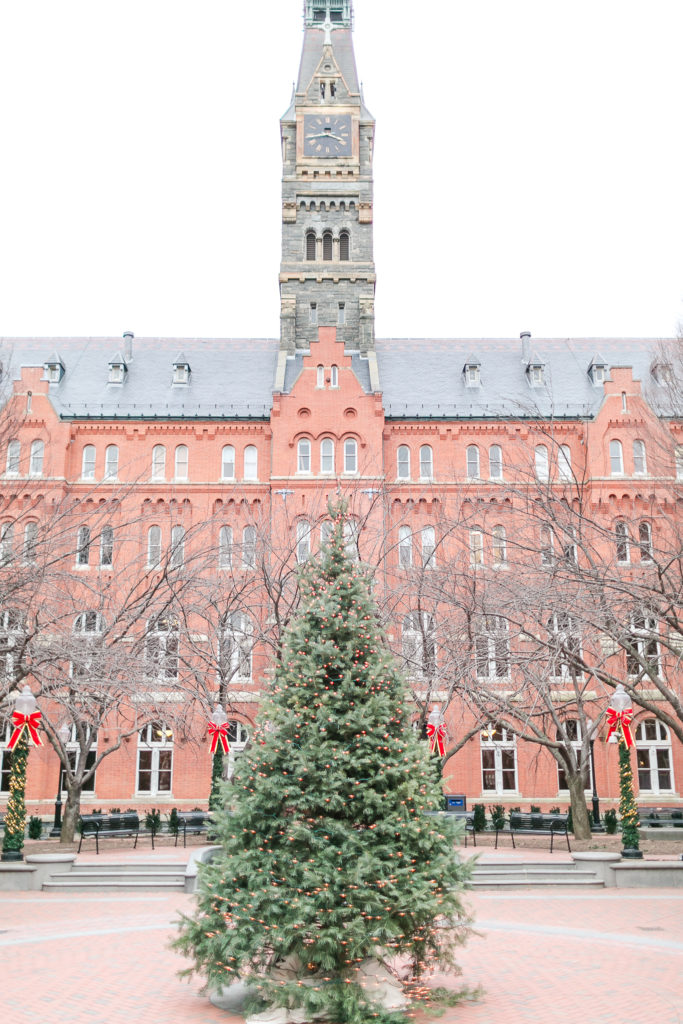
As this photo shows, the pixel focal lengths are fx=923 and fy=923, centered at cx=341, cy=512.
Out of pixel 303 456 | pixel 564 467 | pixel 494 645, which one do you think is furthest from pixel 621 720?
pixel 303 456

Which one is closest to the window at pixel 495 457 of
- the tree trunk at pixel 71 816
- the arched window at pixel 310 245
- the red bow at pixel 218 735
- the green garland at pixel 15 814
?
the arched window at pixel 310 245

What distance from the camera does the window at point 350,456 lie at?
41188mm

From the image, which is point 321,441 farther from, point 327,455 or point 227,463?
point 227,463

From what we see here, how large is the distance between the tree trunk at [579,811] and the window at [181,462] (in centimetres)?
2263

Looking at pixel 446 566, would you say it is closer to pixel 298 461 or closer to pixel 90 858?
pixel 90 858

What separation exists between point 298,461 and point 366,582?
102ft

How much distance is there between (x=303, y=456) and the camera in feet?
136

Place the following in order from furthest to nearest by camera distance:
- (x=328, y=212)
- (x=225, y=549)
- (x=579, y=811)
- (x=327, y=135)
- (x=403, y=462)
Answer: (x=327, y=135) < (x=328, y=212) < (x=403, y=462) < (x=225, y=549) < (x=579, y=811)

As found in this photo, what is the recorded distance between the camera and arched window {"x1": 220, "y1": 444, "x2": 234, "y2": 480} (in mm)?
42219

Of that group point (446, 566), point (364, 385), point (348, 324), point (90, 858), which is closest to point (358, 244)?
point (348, 324)

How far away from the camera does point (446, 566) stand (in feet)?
83.6

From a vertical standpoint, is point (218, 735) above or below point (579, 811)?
above

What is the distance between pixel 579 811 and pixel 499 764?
13.2 metres

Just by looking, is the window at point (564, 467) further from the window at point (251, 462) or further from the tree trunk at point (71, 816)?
the tree trunk at point (71, 816)
